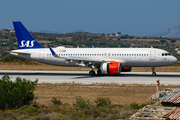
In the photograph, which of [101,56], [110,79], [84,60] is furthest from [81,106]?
[101,56]

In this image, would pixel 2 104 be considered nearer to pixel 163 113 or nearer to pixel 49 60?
pixel 163 113

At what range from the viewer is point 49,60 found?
4109cm

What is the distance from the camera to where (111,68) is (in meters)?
36.4

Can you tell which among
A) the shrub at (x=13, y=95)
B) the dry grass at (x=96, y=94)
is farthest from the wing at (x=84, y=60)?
the shrub at (x=13, y=95)

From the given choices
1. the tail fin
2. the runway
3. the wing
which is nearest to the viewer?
the runway

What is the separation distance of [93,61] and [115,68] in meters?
3.42

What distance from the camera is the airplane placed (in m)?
37.3

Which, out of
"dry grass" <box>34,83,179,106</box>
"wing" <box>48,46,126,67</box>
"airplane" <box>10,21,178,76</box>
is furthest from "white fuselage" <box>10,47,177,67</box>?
"dry grass" <box>34,83,179,106</box>

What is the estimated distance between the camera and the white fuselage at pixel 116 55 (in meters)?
37.9

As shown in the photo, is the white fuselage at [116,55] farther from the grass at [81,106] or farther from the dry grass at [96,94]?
the dry grass at [96,94]

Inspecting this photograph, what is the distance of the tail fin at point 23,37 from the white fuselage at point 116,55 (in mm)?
A: 898

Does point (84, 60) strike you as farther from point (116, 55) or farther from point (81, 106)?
point (81, 106)

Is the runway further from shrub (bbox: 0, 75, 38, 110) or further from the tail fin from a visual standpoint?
shrub (bbox: 0, 75, 38, 110)

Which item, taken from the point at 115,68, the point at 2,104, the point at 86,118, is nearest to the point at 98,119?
Answer: the point at 86,118
